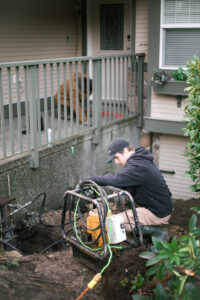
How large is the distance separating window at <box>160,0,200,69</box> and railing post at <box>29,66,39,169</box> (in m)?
3.35

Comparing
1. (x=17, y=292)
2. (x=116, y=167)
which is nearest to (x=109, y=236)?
(x=17, y=292)

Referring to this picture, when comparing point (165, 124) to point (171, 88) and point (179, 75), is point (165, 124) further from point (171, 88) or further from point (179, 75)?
point (179, 75)

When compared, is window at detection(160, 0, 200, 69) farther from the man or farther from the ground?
the ground

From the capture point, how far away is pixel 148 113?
823cm

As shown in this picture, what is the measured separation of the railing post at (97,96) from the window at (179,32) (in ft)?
5.44

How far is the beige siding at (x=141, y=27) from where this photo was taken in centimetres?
803

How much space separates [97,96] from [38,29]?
123 inches

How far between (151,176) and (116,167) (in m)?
3.46

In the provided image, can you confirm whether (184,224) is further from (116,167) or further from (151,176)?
(151,176)

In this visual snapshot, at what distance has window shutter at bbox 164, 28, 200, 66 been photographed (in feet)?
24.3

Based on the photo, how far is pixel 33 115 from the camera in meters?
5.32

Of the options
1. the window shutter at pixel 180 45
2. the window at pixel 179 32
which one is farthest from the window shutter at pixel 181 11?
the window shutter at pixel 180 45

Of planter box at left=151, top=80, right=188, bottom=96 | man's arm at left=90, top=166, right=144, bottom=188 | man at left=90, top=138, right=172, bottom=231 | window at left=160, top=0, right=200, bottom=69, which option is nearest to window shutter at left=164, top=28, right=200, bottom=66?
window at left=160, top=0, right=200, bottom=69

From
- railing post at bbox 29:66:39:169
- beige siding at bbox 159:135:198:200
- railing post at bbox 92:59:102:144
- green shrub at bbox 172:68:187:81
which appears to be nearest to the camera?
railing post at bbox 29:66:39:169
